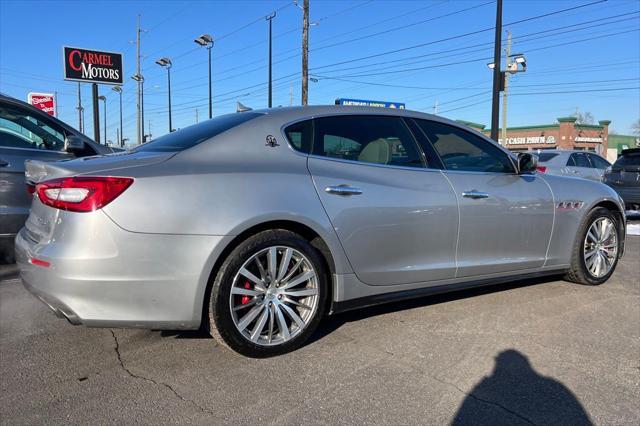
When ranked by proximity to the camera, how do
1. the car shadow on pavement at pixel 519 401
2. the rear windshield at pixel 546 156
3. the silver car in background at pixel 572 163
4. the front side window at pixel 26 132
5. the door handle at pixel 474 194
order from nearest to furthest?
the car shadow on pavement at pixel 519 401 < the door handle at pixel 474 194 < the front side window at pixel 26 132 < the silver car in background at pixel 572 163 < the rear windshield at pixel 546 156

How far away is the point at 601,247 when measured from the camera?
4902mm

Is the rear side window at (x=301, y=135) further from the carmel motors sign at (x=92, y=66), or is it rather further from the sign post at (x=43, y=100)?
the sign post at (x=43, y=100)

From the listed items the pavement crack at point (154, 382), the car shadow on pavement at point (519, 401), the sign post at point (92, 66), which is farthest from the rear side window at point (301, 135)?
the sign post at point (92, 66)

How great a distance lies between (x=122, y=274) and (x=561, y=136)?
163ft

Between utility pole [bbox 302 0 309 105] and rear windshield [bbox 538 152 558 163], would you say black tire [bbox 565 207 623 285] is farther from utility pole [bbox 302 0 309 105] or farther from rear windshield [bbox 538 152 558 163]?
utility pole [bbox 302 0 309 105]

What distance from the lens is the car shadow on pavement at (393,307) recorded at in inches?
144

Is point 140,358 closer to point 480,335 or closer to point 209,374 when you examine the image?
point 209,374

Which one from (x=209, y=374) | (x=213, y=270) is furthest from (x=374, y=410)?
(x=213, y=270)

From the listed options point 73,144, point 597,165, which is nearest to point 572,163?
point 597,165

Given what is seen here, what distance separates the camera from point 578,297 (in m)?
4.54

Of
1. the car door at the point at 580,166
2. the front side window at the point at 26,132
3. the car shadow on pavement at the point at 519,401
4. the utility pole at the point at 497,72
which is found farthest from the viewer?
the utility pole at the point at 497,72

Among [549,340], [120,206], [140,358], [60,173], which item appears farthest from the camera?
[549,340]

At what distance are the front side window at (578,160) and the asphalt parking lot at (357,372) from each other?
9888 mm

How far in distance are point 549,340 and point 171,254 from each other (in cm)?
261
